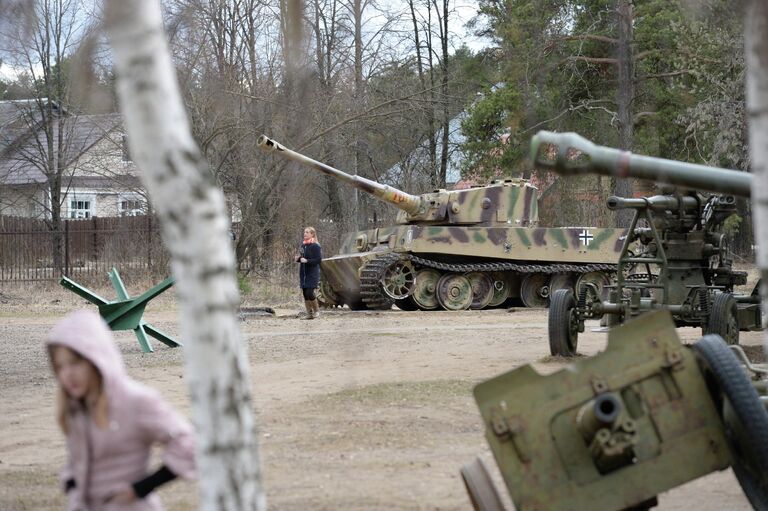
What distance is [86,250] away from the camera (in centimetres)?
3023

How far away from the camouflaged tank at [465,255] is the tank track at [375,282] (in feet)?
0.06

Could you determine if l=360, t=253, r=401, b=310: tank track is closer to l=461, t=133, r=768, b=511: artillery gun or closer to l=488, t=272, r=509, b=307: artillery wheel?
l=488, t=272, r=509, b=307: artillery wheel

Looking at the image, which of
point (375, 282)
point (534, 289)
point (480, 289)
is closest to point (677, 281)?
point (375, 282)

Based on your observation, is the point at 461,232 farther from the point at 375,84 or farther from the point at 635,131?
the point at 635,131

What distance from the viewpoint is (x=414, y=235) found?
23.2m

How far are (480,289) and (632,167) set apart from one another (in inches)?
748

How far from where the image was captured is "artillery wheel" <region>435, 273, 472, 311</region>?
23438 mm

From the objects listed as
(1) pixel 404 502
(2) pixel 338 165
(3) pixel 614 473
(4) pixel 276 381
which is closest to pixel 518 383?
(3) pixel 614 473

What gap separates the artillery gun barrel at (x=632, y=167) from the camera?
4.90m

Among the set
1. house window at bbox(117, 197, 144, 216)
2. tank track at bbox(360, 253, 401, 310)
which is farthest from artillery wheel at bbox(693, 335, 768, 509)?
house window at bbox(117, 197, 144, 216)

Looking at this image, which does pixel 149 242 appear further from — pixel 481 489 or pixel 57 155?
pixel 481 489

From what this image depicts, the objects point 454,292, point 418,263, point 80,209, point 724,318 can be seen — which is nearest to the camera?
point 724,318

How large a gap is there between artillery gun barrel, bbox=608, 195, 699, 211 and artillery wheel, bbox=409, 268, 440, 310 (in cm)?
1075

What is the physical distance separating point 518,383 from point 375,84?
24.6 meters
